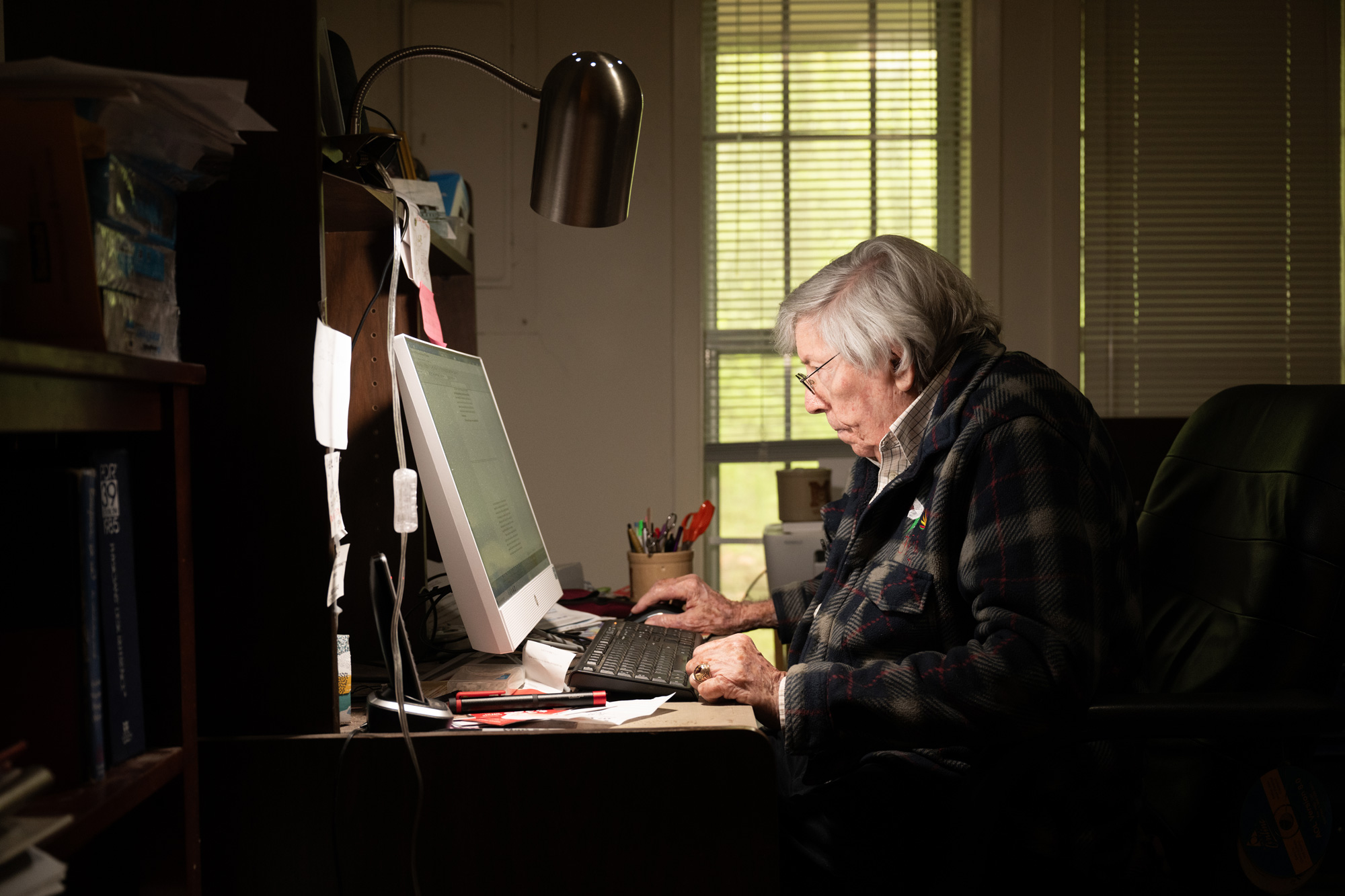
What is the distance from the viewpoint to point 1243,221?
9.12ft

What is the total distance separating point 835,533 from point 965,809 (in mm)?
580

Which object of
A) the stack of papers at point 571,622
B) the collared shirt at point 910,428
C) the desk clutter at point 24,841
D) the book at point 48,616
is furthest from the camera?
the stack of papers at point 571,622

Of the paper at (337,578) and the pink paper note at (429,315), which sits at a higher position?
the pink paper note at (429,315)

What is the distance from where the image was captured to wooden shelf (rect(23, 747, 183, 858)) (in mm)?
581

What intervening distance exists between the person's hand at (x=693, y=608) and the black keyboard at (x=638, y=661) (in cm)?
14

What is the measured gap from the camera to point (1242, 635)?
3.46 feet

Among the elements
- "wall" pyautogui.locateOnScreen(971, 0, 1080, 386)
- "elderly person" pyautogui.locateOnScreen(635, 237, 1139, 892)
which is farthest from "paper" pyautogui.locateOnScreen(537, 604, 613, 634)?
"wall" pyautogui.locateOnScreen(971, 0, 1080, 386)

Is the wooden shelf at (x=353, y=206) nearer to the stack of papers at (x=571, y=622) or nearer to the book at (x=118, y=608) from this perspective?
the book at (x=118, y=608)

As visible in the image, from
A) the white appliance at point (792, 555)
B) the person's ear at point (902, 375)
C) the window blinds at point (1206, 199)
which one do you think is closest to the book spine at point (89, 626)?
the person's ear at point (902, 375)

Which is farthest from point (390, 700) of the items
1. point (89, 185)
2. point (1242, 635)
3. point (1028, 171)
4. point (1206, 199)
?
point (1206, 199)

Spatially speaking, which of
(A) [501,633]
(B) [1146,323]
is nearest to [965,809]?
(A) [501,633]

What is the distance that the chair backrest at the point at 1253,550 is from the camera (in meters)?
1.01

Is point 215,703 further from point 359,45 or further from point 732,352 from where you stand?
point 359,45

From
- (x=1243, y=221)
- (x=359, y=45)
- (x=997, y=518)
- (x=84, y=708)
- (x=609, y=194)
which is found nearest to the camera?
(x=84, y=708)
